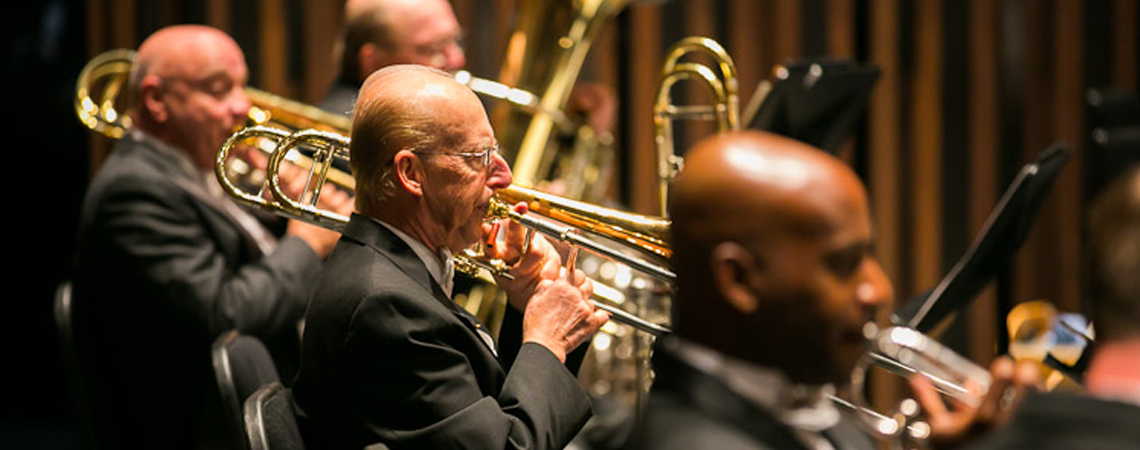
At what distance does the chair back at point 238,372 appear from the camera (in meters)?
2.28

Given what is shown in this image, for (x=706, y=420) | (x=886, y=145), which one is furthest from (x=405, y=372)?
(x=886, y=145)

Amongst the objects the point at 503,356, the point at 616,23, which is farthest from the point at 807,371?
the point at 616,23

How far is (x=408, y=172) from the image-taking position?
203 cm

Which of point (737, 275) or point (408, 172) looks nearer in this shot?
point (737, 275)

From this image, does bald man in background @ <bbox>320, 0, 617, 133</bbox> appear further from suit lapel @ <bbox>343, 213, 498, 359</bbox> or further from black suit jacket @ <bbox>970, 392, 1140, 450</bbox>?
black suit jacket @ <bbox>970, 392, 1140, 450</bbox>

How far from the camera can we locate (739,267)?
1392 mm

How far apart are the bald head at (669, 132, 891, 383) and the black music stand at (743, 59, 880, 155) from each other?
1451mm

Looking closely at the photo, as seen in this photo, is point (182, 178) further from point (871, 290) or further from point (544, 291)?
point (871, 290)

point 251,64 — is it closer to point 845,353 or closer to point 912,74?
point 912,74

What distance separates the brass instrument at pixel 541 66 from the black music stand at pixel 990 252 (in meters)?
1.30

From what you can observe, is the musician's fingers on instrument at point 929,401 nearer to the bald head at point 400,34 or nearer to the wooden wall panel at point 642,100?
the bald head at point 400,34

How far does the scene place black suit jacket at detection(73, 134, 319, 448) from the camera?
297 cm

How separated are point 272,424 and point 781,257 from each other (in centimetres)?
92

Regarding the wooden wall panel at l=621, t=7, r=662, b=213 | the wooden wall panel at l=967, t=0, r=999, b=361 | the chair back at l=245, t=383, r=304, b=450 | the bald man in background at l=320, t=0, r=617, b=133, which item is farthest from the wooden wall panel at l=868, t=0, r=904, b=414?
the chair back at l=245, t=383, r=304, b=450
